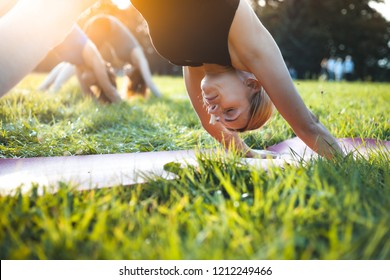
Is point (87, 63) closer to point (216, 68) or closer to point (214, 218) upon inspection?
point (216, 68)

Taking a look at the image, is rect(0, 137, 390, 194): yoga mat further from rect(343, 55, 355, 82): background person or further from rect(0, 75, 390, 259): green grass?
rect(343, 55, 355, 82): background person

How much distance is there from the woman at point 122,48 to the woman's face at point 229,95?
4121 millimetres

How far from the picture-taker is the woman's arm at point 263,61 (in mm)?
1739

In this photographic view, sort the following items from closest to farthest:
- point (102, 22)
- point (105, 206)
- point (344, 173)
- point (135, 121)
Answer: point (105, 206)
point (344, 173)
point (135, 121)
point (102, 22)

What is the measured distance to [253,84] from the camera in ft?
6.38

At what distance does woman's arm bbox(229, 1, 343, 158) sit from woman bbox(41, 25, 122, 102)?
3.41 m

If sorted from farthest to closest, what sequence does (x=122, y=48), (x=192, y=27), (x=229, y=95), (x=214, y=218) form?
(x=122, y=48), (x=229, y=95), (x=192, y=27), (x=214, y=218)

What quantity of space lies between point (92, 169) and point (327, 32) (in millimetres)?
21578

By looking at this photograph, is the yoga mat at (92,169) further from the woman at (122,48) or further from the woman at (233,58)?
the woman at (122,48)

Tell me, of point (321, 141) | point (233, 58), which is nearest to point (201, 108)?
point (233, 58)

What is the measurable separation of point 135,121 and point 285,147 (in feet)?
4.74

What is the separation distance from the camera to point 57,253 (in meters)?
1.06
